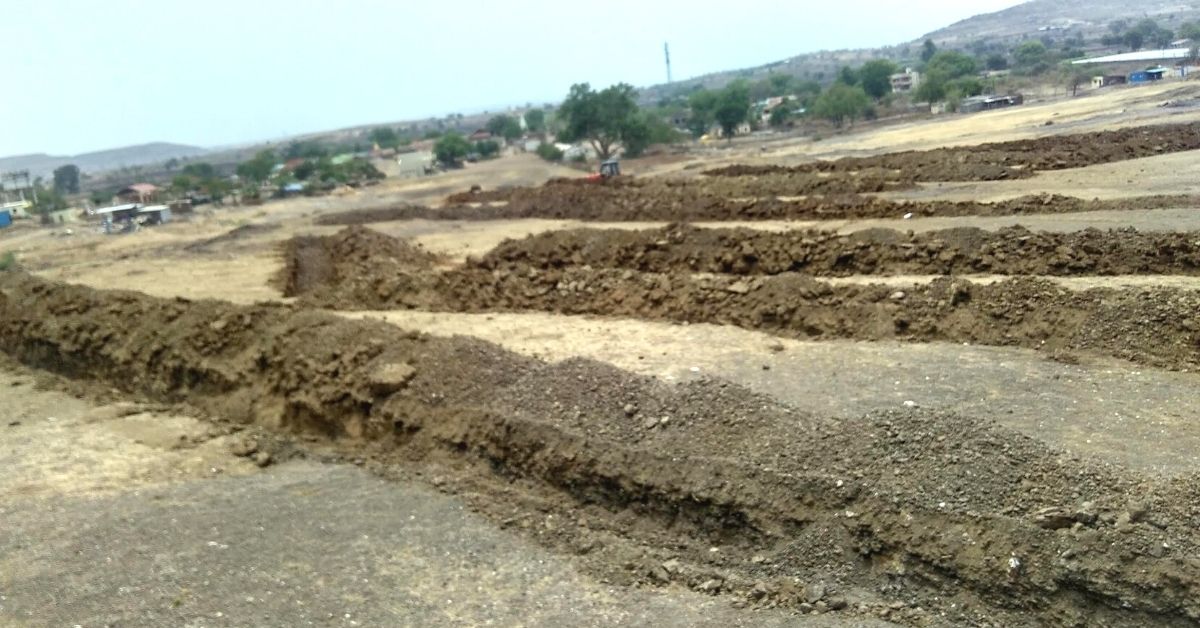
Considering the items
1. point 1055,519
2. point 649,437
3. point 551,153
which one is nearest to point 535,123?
point 551,153

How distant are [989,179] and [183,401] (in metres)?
18.8

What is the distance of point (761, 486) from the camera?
7.02 meters

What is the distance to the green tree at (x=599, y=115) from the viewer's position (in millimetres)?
51312

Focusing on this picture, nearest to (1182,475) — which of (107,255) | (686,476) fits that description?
(686,476)

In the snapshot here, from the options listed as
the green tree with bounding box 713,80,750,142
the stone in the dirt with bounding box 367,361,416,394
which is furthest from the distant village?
the stone in the dirt with bounding box 367,361,416,394

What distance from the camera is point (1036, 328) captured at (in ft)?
33.9

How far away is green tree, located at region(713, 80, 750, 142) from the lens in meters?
59.6

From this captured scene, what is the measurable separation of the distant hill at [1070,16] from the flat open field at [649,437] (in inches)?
4417

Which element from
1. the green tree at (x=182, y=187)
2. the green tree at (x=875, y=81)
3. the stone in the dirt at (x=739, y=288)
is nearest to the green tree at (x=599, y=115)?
the green tree at (x=182, y=187)

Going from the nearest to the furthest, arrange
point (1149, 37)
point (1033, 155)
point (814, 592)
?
point (814, 592), point (1033, 155), point (1149, 37)

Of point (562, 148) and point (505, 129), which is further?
point (505, 129)

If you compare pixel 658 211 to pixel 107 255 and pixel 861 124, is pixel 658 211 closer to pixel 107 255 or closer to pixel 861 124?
pixel 107 255

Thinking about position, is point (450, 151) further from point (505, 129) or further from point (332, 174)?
point (505, 129)

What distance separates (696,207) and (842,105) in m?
38.2
